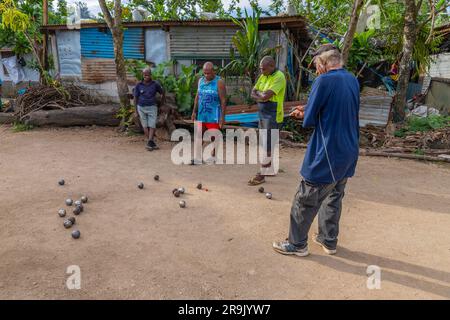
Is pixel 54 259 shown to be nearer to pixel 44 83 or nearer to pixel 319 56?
pixel 319 56

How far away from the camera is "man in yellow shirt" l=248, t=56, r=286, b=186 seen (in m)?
5.10

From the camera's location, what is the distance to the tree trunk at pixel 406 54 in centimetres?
881

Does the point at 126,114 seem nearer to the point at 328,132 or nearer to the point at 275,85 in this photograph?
the point at 275,85

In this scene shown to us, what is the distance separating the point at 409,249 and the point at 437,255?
248 millimetres

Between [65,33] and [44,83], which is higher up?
[65,33]

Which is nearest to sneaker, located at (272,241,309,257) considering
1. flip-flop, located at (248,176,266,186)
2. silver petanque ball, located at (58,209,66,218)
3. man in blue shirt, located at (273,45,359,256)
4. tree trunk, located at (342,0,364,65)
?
man in blue shirt, located at (273,45,359,256)

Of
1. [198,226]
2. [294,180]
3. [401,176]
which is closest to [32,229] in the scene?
[198,226]

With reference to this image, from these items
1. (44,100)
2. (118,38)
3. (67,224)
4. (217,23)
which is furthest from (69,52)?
(67,224)

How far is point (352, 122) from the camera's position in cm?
309

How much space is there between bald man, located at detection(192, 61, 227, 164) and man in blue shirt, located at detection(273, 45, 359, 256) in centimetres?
A: 315

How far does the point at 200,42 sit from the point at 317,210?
8.15 metres

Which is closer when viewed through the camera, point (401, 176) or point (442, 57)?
point (401, 176)

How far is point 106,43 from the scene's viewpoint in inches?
439

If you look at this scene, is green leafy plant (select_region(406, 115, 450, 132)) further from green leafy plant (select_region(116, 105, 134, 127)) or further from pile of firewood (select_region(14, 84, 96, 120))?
pile of firewood (select_region(14, 84, 96, 120))
